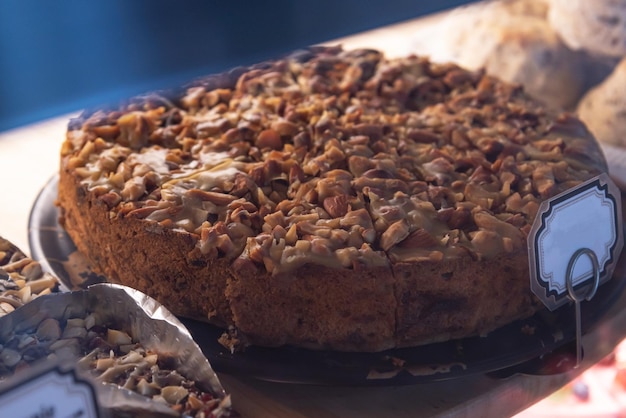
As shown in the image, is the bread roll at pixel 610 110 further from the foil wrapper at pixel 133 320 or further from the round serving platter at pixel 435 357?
the foil wrapper at pixel 133 320

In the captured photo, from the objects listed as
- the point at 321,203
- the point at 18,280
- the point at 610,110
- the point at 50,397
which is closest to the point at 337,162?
the point at 321,203

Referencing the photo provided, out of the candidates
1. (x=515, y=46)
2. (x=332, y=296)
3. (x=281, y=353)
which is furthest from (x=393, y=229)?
(x=515, y=46)

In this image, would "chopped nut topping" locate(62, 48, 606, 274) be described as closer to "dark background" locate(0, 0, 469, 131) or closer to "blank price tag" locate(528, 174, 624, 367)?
"blank price tag" locate(528, 174, 624, 367)

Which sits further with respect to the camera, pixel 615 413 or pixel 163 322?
pixel 615 413

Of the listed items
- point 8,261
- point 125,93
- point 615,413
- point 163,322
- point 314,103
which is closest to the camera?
point 125,93

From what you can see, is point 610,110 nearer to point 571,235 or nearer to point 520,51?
point 520,51

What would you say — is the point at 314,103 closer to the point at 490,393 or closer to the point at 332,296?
the point at 332,296

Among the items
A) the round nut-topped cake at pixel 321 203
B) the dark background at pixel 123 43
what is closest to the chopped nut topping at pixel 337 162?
the round nut-topped cake at pixel 321 203
